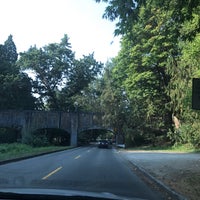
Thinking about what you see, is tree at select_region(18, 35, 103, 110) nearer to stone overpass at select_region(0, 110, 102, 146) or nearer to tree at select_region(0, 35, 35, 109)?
tree at select_region(0, 35, 35, 109)

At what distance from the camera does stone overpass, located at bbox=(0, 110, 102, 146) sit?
220 feet

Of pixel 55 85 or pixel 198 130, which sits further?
pixel 55 85

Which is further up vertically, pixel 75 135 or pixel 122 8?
pixel 122 8

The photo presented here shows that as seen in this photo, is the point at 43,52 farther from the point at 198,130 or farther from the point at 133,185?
the point at 133,185

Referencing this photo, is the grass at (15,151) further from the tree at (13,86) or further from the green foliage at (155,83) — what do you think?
the tree at (13,86)

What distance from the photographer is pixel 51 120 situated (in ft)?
223

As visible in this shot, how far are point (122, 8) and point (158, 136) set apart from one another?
39909mm

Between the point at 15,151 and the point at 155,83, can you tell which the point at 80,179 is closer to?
the point at 15,151

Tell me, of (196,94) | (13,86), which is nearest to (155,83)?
(13,86)

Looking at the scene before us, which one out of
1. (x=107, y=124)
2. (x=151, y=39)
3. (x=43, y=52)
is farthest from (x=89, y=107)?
(x=151, y=39)

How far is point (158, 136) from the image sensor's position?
51188 millimetres

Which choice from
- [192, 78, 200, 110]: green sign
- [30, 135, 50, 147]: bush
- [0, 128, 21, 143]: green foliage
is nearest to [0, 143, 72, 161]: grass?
[30, 135, 50, 147]: bush

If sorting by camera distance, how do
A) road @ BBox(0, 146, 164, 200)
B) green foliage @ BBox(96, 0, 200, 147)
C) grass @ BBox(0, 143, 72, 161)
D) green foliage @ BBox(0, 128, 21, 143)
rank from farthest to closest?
green foliage @ BBox(0, 128, 21, 143) → green foliage @ BBox(96, 0, 200, 147) → grass @ BBox(0, 143, 72, 161) → road @ BBox(0, 146, 164, 200)

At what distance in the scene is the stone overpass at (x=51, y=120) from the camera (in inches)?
2640
